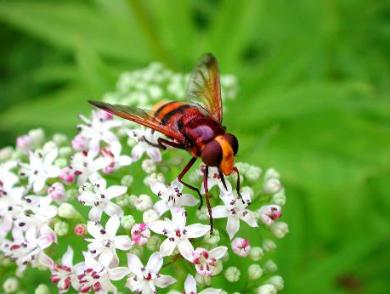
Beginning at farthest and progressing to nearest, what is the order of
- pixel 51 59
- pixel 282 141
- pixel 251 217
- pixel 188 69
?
1. pixel 51 59
2. pixel 188 69
3. pixel 282 141
4. pixel 251 217

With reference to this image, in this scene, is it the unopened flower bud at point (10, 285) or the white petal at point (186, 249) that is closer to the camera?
the white petal at point (186, 249)

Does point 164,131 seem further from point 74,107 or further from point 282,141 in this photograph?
point 74,107

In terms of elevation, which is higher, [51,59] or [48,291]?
[51,59]

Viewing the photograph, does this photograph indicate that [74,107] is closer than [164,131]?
No

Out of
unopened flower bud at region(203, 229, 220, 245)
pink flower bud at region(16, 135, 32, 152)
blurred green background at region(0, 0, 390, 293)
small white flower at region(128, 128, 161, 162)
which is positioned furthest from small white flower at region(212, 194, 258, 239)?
pink flower bud at region(16, 135, 32, 152)

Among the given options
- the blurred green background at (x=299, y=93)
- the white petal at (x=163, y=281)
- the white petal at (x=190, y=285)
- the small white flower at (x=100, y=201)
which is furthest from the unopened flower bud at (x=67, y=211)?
the blurred green background at (x=299, y=93)

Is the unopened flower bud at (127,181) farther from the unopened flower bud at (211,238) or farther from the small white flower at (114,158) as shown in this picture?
the unopened flower bud at (211,238)

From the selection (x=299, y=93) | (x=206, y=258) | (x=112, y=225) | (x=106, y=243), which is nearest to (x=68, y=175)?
(x=112, y=225)

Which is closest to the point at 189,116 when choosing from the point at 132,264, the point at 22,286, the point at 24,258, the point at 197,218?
the point at 197,218
